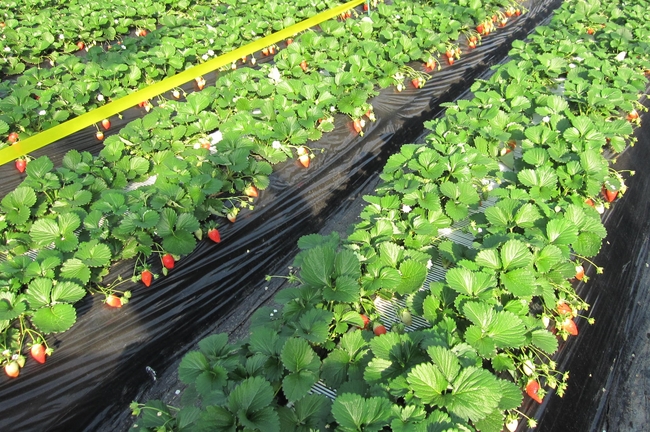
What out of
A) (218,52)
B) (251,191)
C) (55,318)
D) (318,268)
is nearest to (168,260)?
(55,318)

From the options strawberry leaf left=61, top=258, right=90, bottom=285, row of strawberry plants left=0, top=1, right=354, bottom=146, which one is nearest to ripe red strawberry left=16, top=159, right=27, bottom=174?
row of strawberry plants left=0, top=1, right=354, bottom=146

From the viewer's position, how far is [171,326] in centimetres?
304

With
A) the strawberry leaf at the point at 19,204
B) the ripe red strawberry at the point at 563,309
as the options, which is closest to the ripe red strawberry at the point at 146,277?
the strawberry leaf at the point at 19,204

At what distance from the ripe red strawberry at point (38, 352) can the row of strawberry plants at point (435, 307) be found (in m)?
0.77

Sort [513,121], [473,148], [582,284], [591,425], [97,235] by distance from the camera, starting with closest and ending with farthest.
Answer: [591,425], [582,284], [97,235], [473,148], [513,121]

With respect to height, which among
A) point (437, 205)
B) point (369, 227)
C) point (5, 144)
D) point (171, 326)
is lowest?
point (171, 326)

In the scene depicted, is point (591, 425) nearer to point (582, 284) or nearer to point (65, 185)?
point (582, 284)

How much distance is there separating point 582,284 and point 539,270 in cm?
71

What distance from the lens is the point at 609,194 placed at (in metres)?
3.46

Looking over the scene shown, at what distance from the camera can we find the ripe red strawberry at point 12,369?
8.65 ft

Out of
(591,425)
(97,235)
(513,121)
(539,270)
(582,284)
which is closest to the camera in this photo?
(591,425)

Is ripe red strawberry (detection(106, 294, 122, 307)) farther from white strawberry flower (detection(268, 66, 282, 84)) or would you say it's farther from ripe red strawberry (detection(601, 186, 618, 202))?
ripe red strawberry (detection(601, 186, 618, 202))

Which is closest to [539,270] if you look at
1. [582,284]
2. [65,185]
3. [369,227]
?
[582,284]

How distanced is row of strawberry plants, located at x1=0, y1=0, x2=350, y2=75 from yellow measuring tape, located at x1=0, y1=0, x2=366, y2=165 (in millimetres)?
294
